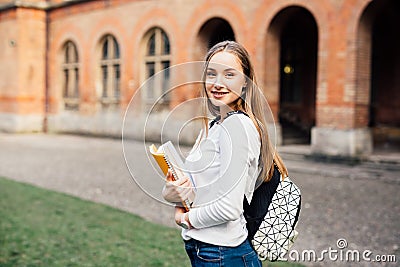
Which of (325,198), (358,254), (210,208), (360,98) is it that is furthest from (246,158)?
(360,98)

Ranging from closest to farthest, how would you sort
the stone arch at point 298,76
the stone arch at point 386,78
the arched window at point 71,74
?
the stone arch at point 386,78, the stone arch at point 298,76, the arched window at point 71,74

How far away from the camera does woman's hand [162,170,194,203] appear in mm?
1765

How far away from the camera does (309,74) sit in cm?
1684

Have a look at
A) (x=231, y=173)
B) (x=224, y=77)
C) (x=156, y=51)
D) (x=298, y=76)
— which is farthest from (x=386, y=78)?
(x=231, y=173)

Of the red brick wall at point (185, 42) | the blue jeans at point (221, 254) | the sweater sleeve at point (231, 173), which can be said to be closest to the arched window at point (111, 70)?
the red brick wall at point (185, 42)

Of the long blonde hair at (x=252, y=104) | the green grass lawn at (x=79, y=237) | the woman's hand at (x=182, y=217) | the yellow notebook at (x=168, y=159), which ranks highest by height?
the long blonde hair at (x=252, y=104)

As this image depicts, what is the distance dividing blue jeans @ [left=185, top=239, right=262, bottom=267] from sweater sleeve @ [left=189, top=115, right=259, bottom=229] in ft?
0.51

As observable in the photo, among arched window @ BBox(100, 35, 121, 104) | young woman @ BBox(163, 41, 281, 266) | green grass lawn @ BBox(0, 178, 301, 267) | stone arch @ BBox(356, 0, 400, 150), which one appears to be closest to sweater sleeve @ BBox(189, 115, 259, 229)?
young woman @ BBox(163, 41, 281, 266)

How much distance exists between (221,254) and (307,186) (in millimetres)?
7316

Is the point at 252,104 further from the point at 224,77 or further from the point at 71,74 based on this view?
the point at 71,74

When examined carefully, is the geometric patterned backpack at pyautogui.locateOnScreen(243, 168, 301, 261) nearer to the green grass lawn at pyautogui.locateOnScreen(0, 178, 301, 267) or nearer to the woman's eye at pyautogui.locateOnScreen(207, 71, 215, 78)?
the woman's eye at pyautogui.locateOnScreen(207, 71, 215, 78)

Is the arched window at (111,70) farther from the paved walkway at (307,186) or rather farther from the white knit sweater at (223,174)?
the white knit sweater at (223,174)

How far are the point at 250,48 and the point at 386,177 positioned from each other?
5803 mm

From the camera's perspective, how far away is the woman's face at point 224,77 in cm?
180
